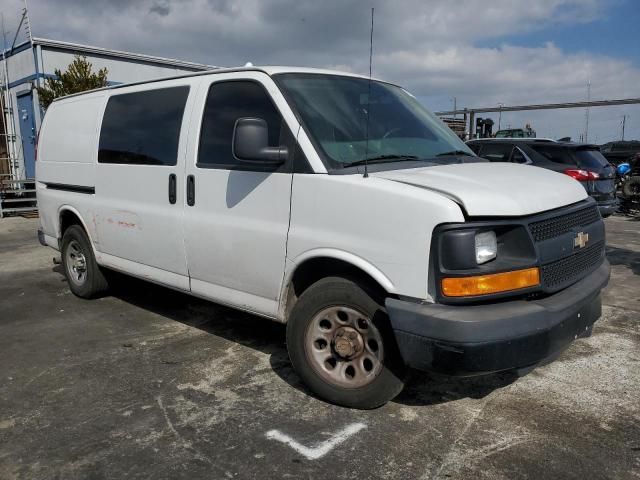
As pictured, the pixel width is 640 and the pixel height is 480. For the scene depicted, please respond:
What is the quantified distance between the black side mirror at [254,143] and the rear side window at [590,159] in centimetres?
793

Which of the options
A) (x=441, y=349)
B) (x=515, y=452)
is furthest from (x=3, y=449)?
(x=515, y=452)

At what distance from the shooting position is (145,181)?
14.6ft

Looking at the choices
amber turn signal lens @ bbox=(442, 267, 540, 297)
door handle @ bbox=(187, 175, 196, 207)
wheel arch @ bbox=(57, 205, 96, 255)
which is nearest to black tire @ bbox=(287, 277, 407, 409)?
amber turn signal lens @ bbox=(442, 267, 540, 297)

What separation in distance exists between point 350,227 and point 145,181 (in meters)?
2.13

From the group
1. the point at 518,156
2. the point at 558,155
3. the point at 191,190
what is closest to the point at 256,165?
the point at 191,190

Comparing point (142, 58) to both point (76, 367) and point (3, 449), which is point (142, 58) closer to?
point (76, 367)

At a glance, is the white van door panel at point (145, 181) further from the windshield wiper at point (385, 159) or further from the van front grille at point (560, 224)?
the van front grille at point (560, 224)

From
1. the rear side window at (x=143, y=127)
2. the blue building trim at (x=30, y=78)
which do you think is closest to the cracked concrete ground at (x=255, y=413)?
the rear side window at (x=143, y=127)

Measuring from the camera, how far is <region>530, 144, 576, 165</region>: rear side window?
9.51 m

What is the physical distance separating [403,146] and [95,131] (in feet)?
10.2

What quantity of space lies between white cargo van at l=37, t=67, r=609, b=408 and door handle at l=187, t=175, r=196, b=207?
0.01 metres

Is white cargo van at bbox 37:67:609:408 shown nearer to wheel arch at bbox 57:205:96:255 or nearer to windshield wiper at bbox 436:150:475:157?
windshield wiper at bbox 436:150:475:157

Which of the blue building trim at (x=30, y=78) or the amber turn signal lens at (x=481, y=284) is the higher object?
the blue building trim at (x=30, y=78)

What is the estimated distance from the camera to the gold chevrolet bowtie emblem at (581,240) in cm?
323
